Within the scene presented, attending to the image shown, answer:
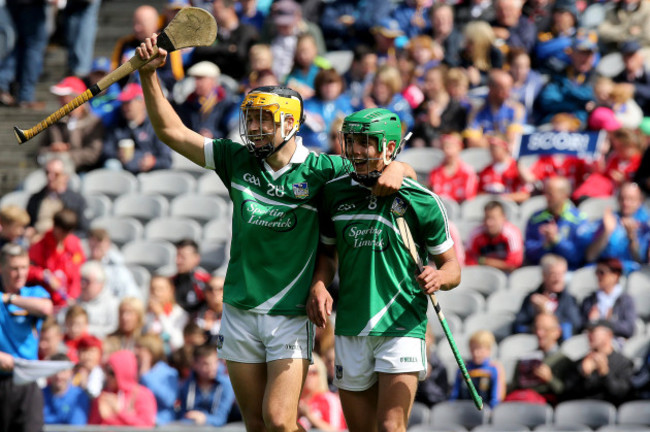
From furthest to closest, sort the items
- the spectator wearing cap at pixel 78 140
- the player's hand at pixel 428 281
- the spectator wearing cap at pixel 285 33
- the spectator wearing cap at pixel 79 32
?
the spectator wearing cap at pixel 79 32 → the spectator wearing cap at pixel 285 33 → the spectator wearing cap at pixel 78 140 → the player's hand at pixel 428 281

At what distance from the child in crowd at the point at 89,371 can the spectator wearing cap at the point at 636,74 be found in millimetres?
6263

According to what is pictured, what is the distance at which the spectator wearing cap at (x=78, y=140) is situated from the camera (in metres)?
13.8

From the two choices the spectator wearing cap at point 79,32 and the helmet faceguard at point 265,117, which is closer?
the helmet faceguard at point 265,117

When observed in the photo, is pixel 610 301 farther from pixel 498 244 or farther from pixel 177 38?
pixel 177 38

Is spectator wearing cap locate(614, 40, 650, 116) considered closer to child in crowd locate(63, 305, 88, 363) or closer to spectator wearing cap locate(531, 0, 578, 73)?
spectator wearing cap locate(531, 0, 578, 73)

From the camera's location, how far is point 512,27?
558 inches

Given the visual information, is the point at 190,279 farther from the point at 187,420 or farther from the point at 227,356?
the point at 227,356

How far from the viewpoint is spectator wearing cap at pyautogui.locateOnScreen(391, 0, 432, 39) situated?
48.1ft

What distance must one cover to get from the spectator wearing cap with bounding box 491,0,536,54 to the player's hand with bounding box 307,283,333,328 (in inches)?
310

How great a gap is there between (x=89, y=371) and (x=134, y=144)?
149 inches

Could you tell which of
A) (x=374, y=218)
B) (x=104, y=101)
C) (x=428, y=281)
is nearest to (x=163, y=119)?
(x=374, y=218)

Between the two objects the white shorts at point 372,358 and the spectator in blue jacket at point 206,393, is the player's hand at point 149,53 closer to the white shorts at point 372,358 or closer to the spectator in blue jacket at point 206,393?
the white shorts at point 372,358

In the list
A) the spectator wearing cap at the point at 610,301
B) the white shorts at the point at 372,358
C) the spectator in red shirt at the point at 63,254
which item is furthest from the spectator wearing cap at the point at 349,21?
the white shorts at the point at 372,358

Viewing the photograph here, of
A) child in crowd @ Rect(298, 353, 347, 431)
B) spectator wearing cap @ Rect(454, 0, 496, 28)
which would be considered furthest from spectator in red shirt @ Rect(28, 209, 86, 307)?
spectator wearing cap @ Rect(454, 0, 496, 28)
